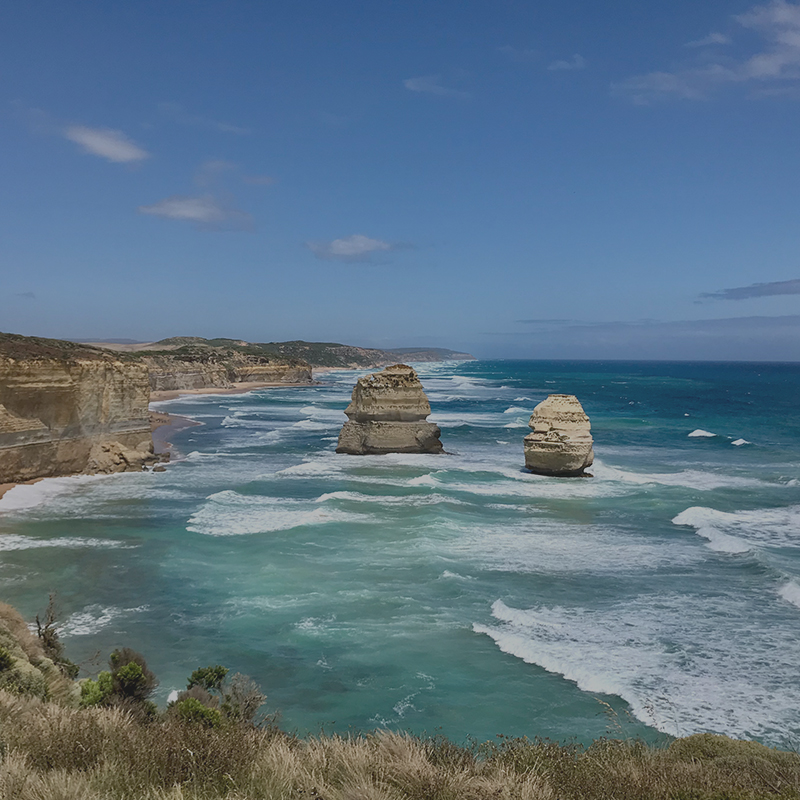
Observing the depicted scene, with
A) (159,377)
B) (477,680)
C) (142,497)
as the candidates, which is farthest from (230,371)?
(477,680)

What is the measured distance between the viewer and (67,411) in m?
27.0

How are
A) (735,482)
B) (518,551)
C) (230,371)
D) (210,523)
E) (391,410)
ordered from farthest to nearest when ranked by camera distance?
(230,371) < (391,410) < (735,482) < (210,523) < (518,551)

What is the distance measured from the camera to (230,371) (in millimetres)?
101062

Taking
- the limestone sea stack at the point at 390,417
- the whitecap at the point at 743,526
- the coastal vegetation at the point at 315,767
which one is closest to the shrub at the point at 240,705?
the coastal vegetation at the point at 315,767

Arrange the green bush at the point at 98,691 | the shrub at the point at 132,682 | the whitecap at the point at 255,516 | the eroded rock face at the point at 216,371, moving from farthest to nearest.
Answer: the eroded rock face at the point at 216,371 → the whitecap at the point at 255,516 → the shrub at the point at 132,682 → the green bush at the point at 98,691

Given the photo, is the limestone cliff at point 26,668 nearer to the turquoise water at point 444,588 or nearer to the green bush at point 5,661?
the green bush at point 5,661

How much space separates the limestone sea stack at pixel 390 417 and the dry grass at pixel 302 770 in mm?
26728

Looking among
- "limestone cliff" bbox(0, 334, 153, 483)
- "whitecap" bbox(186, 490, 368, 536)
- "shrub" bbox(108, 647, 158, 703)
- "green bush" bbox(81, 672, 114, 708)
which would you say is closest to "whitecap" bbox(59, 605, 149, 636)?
"shrub" bbox(108, 647, 158, 703)

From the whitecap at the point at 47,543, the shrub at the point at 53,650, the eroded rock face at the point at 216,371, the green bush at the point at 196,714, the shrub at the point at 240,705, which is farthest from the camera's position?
the eroded rock face at the point at 216,371

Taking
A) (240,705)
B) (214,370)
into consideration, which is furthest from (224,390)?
(240,705)

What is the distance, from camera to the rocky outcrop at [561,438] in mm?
28156

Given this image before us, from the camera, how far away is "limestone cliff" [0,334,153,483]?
81.9 feet

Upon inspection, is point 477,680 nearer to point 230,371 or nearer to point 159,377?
point 159,377

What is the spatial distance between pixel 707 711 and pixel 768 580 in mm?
7118
